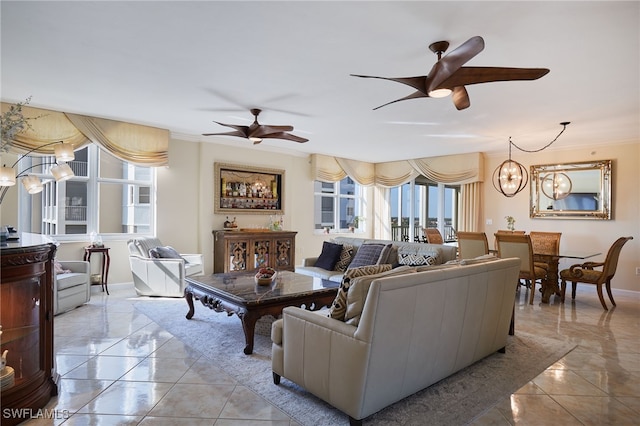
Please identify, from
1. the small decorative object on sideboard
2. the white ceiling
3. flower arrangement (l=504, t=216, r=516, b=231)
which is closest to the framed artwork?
the white ceiling

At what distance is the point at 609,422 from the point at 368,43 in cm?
305

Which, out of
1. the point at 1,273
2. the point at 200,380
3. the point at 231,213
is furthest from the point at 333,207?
the point at 1,273

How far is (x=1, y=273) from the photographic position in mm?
1992

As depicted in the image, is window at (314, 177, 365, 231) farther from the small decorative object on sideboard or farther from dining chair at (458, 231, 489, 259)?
the small decorative object on sideboard

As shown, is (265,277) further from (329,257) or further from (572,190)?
(572,190)

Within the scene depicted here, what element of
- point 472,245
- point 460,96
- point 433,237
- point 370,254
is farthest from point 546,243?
point 460,96

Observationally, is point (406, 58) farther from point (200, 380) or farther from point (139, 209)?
point (139, 209)

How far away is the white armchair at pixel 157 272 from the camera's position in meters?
5.01

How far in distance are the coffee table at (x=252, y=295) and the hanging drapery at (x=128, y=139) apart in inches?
102

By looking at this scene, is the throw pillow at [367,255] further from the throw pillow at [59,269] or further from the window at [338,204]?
the throw pillow at [59,269]

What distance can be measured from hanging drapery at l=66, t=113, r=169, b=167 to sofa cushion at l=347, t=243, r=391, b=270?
346cm

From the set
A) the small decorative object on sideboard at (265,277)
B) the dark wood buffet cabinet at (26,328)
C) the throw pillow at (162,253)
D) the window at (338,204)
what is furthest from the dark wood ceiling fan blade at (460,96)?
the window at (338,204)

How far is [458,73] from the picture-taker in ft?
8.61

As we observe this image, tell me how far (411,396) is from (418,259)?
2.24m
